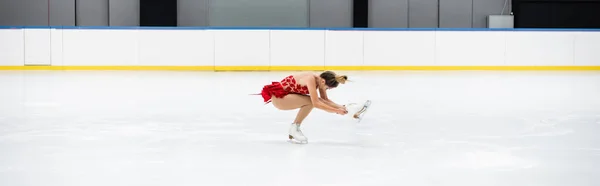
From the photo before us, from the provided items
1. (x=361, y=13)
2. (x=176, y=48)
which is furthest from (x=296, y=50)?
(x=361, y=13)

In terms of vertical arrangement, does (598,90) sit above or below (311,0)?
below

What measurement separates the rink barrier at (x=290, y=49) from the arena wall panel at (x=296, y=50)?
0.02 metres

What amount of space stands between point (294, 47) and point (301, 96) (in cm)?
1302

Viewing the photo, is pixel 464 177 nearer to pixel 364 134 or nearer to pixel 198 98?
pixel 364 134

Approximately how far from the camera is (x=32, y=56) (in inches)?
682

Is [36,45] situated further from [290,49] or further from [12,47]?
[290,49]

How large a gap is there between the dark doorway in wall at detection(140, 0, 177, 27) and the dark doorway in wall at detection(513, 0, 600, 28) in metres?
10.3

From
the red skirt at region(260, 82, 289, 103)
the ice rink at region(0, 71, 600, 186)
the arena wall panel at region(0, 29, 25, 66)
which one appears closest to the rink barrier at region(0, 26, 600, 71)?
the arena wall panel at region(0, 29, 25, 66)

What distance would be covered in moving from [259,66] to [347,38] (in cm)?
214

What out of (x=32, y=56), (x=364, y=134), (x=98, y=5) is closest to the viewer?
(x=364, y=134)

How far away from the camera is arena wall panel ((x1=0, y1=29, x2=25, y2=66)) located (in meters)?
17.2

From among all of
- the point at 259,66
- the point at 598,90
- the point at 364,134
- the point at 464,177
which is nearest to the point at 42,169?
the point at 464,177

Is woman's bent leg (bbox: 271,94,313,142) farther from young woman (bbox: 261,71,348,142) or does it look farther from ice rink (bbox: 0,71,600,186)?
ice rink (bbox: 0,71,600,186)

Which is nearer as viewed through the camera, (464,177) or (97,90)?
(464,177)
